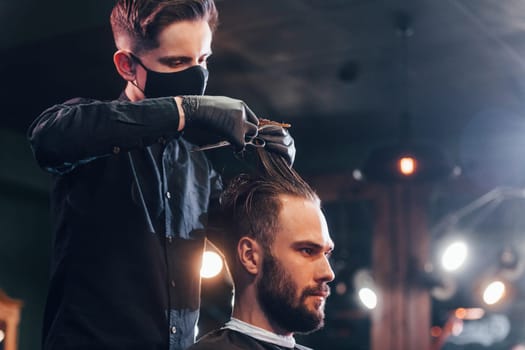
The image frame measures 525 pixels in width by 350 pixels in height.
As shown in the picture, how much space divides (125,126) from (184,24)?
1.21 feet

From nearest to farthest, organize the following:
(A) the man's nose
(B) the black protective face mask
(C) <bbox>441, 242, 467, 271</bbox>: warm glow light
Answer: (B) the black protective face mask
(A) the man's nose
(C) <bbox>441, 242, 467, 271</bbox>: warm glow light

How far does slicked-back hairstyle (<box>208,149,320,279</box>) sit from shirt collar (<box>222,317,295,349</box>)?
156mm

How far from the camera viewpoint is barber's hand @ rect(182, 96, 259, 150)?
5.68ft

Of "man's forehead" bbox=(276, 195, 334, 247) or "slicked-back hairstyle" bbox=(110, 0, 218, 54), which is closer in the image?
"slicked-back hairstyle" bbox=(110, 0, 218, 54)

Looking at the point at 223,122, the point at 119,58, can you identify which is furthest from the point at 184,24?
the point at 223,122

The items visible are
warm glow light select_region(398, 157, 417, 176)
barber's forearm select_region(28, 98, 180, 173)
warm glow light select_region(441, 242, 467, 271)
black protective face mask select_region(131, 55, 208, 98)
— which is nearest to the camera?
barber's forearm select_region(28, 98, 180, 173)

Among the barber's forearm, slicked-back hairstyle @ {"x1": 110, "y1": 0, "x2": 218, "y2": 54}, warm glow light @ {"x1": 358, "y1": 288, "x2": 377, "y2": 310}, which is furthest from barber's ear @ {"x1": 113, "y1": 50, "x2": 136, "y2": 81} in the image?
warm glow light @ {"x1": 358, "y1": 288, "x2": 377, "y2": 310}

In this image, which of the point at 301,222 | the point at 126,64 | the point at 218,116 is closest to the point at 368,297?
the point at 301,222

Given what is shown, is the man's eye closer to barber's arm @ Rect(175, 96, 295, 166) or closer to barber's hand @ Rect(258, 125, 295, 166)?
barber's hand @ Rect(258, 125, 295, 166)

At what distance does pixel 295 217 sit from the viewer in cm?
Answer: 211

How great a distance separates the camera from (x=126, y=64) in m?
1.98

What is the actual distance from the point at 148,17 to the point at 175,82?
0.56 feet

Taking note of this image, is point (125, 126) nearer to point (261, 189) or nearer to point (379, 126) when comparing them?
point (261, 189)

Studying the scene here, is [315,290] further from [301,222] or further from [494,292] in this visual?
[494,292]
